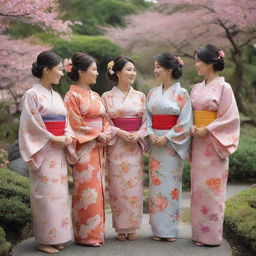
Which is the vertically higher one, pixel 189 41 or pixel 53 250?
pixel 189 41

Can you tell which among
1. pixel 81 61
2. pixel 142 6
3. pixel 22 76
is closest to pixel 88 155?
pixel 81 61

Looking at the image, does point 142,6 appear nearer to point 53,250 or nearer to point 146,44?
point 146,44

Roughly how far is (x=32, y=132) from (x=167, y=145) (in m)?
1.54

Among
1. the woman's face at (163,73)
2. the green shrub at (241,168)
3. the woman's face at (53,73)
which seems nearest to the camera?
the woman's face at (53,73)

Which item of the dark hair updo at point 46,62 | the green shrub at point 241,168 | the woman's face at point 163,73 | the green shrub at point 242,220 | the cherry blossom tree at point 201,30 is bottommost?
the green shrub at point 241,168

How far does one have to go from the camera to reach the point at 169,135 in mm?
5070

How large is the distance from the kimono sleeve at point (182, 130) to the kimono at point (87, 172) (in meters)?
0.86

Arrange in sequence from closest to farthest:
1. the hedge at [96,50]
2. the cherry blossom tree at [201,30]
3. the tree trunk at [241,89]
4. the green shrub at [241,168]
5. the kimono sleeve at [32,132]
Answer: the kimono sleeve at [32,132]
the green shrub at [241,168]
the cherry blossom tree at [201,30]
the tree trunk at [241,89]
the hedge at [96,50]

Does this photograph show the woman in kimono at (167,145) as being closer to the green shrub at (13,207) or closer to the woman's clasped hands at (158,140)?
the woman's clasped hands at (158,140)

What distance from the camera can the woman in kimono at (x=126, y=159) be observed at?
524 cm

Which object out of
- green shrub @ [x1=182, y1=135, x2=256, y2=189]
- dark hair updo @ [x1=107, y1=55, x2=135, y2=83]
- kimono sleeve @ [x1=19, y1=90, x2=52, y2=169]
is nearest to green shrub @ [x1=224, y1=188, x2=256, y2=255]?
dark hair updo @ [x1=107, y1=55, x2=135, y2=83]

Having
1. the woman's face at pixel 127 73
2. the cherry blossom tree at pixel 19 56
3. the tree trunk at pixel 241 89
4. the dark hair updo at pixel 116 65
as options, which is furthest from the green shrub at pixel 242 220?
the tree trunk at pixel 241 89

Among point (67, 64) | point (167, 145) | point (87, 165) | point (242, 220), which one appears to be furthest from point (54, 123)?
point (242, 220)

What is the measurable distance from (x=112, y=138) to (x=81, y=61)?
0.97 meters
